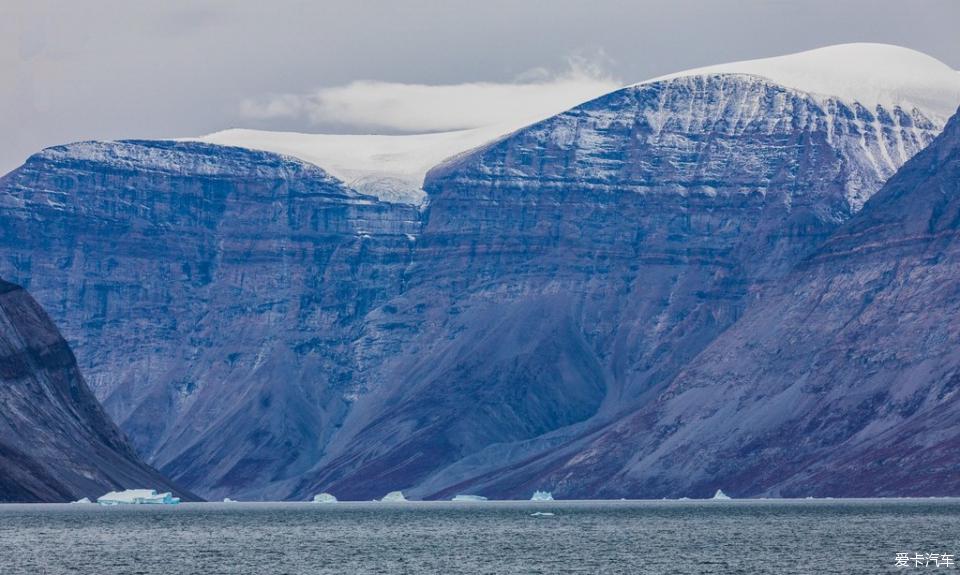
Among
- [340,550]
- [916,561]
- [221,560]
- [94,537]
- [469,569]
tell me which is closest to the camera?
[916,561]

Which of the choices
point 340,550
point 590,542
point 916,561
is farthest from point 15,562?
point 916,561

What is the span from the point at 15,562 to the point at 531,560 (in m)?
40.4

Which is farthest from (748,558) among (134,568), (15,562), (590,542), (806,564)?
(15,562)

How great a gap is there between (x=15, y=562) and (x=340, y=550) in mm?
31689

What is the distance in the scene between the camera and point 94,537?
19238 cm

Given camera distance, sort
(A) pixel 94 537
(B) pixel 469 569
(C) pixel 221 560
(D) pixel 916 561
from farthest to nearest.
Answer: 1. (A) pixel 94 537
2. (C) pixel 221 560
3. (B) pixel 469 569
4. (D) pixel 916 561

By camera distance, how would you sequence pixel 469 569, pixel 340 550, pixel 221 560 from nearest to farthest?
pixel 469 569 < pixel 221 560 < pixel 340 550

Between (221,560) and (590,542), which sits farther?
(590,542)

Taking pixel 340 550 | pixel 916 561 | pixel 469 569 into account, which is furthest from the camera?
pixel 340 550

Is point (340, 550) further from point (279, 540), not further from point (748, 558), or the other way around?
point (748, 558)

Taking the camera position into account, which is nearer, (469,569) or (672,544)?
(469,569)

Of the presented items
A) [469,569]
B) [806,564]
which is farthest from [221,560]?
A: [806,564]

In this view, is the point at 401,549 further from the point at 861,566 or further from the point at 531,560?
the point at 861,566

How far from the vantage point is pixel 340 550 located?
17400cm
